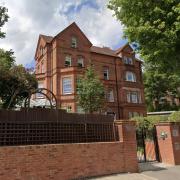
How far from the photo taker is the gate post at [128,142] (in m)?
11.4

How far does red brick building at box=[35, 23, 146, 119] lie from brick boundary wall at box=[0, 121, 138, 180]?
2320 centimetres

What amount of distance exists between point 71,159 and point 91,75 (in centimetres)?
2173

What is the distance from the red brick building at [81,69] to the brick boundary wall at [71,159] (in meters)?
23.2

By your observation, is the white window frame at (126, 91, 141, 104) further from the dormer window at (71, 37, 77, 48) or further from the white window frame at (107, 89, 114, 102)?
the dormer window at (71, 37, 77, 48)

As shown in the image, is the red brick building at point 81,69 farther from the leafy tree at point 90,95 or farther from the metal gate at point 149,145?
the metal gate at point 149,145

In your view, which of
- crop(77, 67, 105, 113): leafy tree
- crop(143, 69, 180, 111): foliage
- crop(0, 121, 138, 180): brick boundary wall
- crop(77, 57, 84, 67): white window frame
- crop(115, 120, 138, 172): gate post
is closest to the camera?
crop(0, 121, 138, 180): brick boundary wall

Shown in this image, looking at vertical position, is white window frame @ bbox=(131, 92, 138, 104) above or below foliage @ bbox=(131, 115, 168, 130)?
above

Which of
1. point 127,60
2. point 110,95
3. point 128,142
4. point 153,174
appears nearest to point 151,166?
point 153,174

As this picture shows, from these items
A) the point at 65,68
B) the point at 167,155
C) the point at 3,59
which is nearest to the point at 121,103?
the point at 65,68

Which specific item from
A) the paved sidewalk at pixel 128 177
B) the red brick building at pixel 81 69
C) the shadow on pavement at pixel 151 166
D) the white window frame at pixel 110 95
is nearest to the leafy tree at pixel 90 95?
the red brick building at pixel 81 69

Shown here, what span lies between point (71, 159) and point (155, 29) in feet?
25.9

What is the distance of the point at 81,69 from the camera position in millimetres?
36969

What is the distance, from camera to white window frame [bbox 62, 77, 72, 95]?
118 ft

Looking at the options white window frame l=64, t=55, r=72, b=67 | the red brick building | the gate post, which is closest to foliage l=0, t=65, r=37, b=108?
the gate post
